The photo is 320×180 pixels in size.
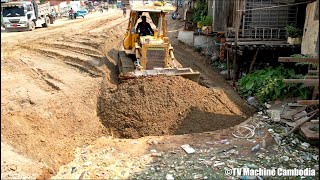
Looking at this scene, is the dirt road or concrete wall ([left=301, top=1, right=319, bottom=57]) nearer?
the dirt road

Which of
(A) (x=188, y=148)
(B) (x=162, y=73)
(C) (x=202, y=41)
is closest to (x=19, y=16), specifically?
(C) (x=202, y=41)

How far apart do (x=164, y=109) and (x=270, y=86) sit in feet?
11.4

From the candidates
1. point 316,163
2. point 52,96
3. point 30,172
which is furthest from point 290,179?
point 52,96

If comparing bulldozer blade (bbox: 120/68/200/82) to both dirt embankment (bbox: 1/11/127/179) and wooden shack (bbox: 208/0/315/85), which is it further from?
wooden shack (bbox: 208/0/315/85)

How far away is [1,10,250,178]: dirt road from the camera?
23.3 ft

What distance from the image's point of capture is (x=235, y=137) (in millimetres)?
8070

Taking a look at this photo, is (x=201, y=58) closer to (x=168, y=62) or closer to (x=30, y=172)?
(x=168, y=62)

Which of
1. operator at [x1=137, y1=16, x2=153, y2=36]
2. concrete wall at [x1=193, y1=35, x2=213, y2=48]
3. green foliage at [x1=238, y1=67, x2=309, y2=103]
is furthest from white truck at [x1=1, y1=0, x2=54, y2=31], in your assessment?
green foliage at [x1=238, y1=67, x2=309, y2=103]

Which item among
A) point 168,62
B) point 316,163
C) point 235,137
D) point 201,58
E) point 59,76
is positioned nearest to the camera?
point 316,163

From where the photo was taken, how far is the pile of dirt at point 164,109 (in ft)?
28.0

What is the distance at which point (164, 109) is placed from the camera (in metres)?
8.81

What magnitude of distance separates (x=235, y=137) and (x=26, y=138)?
493 cm

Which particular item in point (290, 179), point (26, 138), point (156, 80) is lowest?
point (290, 179)

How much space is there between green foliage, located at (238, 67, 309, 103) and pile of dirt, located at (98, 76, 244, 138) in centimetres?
131
